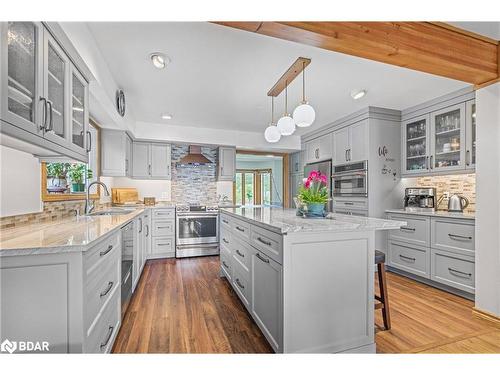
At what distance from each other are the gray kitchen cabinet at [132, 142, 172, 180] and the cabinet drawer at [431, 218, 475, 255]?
4306 mm

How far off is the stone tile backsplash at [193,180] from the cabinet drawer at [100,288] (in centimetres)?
333

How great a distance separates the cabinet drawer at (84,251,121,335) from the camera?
126cm

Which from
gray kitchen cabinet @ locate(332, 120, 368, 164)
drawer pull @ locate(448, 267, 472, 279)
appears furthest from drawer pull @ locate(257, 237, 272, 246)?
gray kitchen cabinet @ locate(332, 120, 368, 164)

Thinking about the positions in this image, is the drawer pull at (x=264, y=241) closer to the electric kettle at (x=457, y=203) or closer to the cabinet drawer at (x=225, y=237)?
the cabinet drawer at (x=225, y=237)

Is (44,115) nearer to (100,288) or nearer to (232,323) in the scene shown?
(100,288)

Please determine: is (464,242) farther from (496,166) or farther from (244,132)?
(244,132)

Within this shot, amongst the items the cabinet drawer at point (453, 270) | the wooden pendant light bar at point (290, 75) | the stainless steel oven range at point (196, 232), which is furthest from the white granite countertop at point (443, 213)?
the stainless steel oven range at point (196, 232)

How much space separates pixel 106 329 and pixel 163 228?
9.68 feet

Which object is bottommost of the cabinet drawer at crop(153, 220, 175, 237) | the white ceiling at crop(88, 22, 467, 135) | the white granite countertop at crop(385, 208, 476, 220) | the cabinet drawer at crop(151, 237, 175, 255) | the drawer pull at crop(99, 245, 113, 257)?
the cabinet drawer at crop(151, 237, 175, 255)

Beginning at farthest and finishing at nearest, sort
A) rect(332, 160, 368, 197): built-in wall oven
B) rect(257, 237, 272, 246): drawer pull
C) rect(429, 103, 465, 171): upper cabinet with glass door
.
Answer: rect(332, 160, 368, 197): built-in wall oven → rect(429, 103, 465, 171): upper cabinet with glass door → rect(257, 237, 272, 246): drawer pull

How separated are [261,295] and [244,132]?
391cm

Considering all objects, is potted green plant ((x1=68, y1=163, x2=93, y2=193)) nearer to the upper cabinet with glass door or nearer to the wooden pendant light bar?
the wooden pendant light bar

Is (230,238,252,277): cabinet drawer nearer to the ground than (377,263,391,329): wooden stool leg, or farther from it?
farther from it
